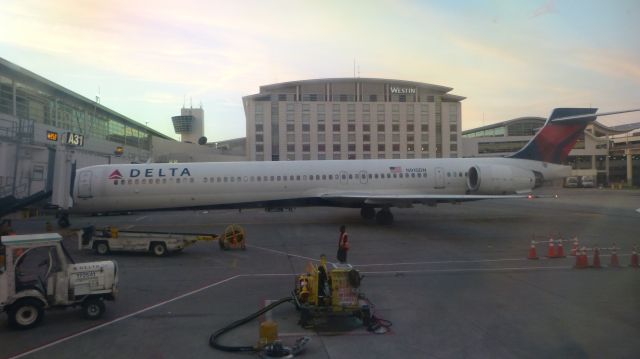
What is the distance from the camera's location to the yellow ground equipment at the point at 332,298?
313 inches

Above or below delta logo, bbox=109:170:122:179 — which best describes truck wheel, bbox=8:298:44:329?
below

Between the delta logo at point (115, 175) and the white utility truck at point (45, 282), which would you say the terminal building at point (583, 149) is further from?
the white utility truck at point (45, 282)

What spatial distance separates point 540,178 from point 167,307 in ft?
77.0

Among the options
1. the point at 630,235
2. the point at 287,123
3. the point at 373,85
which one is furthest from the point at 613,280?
the point at 373,85

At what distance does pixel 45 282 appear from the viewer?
322 inches

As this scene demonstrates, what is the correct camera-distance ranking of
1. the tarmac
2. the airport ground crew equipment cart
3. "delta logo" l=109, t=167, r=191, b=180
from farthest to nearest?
"delta logo" l=109, t=167, r=191, b=180 < the airport ground crew equipment cart < the tarmac

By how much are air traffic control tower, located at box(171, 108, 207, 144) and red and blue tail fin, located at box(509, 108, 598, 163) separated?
75224mm

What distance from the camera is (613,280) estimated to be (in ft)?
36.4

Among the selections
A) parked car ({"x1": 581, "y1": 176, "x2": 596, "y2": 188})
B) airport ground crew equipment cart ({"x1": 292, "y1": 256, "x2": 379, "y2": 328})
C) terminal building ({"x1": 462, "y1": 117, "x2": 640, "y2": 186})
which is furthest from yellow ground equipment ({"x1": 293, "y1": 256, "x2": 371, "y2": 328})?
parked car ({"x1": 581, "y1": 176, "x2": 596, "y2": 188})

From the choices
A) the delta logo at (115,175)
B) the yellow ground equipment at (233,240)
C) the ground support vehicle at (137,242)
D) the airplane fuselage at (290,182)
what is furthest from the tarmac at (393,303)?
the delta logo at (115,175)

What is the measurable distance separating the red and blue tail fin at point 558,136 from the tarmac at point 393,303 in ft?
27.5

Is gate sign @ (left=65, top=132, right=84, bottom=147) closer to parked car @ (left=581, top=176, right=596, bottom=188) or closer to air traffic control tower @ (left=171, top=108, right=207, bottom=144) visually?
parked car @ (left=581, top=176, right=596, bottom=188)

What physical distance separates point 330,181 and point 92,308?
16.4 m

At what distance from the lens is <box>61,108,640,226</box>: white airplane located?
21641 mm
